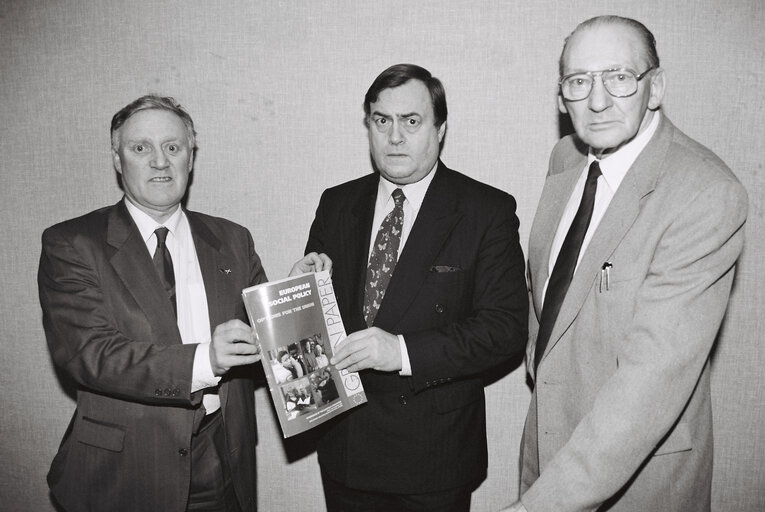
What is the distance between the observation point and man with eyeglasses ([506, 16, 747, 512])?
141 centimetres

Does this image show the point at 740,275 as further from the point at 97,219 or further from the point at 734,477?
the point at 97,219

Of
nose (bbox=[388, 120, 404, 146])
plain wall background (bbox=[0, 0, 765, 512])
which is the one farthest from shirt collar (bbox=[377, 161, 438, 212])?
plain wall background (bbox=[0, 0, 765, 512])

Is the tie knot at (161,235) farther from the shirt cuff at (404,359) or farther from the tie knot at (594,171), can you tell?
the tie knot at (594,171)

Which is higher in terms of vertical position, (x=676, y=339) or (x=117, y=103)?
(x=117, y=103)

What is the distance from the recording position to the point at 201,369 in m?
1.95

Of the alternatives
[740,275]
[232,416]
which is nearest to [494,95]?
[740,275]

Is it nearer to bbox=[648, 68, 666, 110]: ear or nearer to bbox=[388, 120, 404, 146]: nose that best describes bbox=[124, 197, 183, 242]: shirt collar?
bbox=[388, 120, 404, 146]: nose

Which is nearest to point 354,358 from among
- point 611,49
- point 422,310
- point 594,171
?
point 422,310

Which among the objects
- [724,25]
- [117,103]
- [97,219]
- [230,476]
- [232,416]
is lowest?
[230,476]

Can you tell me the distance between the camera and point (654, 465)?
164 cm

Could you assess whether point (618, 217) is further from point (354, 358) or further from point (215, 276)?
point (215, 276)

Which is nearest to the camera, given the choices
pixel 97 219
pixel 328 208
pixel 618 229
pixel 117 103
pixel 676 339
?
pixel 676 339

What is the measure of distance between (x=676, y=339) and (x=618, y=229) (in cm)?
35

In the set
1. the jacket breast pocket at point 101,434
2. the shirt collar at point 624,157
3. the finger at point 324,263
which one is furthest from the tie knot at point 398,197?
the jacket breast pocket at point 101,434
